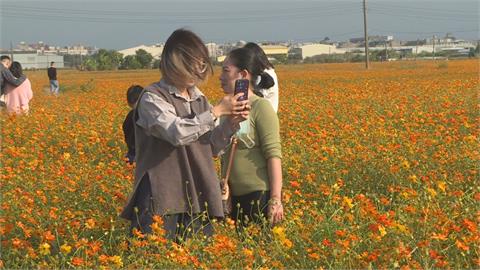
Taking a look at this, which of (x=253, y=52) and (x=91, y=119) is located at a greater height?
(x=253, y=52)

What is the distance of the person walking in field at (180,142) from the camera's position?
279 centimetres

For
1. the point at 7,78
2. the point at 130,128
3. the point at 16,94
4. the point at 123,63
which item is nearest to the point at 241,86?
the point at 130,128

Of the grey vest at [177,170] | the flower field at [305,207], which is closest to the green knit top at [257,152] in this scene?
the flower field at [305,207]

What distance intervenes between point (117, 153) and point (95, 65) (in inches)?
2423

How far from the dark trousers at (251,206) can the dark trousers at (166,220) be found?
30 centimetres

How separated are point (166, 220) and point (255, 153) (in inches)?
22.9

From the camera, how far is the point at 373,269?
2.67m

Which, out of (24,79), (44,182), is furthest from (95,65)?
(44,182)

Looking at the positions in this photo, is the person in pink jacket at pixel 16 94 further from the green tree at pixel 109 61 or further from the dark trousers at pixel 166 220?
the green tree at pixel 109 61

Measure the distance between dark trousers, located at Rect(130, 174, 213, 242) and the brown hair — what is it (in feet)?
1.38

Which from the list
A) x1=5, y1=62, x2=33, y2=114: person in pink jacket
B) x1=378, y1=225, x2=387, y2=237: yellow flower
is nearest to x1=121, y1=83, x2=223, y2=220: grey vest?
x1=378, y1=225, x2=387, y2=237: yellow flower

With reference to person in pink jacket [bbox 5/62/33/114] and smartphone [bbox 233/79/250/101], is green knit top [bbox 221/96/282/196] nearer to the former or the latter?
smartphone [bbox 233/79/250/101]

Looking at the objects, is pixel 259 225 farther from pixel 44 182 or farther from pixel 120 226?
pixel 44 182

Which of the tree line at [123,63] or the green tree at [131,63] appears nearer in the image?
the green tree at [131,63]
